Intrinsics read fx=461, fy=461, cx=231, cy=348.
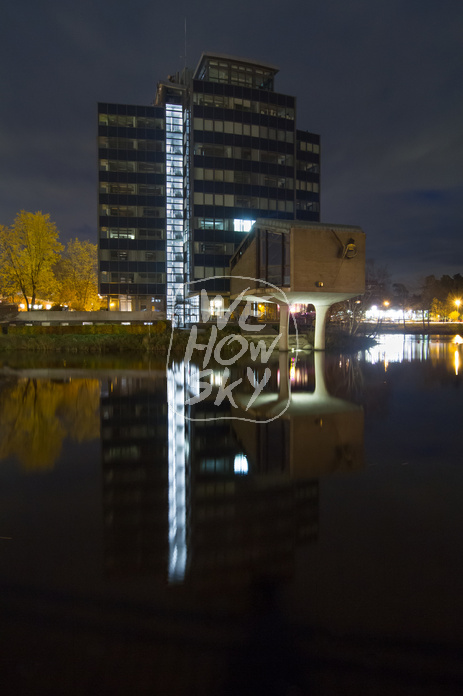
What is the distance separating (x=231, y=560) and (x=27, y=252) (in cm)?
6770

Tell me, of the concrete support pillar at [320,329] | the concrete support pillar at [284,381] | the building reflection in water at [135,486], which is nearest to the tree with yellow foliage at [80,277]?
the concrete support pillar at [320,329]

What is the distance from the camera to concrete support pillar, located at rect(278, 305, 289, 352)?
36562mm

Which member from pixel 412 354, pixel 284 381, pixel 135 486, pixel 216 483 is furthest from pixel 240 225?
pixel 135 486

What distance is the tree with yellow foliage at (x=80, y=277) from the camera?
266 feet

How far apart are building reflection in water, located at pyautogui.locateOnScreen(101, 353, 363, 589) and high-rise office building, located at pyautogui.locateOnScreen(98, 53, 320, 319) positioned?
62218 millimetres

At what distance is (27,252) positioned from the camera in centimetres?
6431

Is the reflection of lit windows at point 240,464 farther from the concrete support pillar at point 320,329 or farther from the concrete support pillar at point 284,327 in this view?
the concrete support pillar at point 320,329

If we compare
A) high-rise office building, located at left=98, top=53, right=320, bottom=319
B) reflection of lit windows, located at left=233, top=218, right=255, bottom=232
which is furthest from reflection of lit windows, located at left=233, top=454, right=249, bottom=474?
reflection of lit windows, located at left=233, top=218, right=255, bottom=232

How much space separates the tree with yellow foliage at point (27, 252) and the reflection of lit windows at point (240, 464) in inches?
2427

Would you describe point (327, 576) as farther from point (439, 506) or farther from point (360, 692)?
point (439, 506)

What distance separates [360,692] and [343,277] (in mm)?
33582

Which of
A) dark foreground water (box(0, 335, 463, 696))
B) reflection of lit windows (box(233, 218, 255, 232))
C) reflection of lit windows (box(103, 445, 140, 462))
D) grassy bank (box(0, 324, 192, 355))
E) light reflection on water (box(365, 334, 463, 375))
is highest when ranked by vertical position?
reflection of lit windows (box(233, 218, 255, 232))
